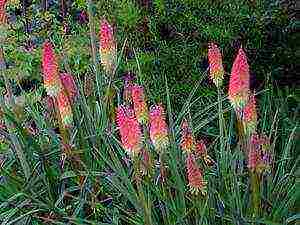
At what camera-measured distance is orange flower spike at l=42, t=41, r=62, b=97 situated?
2.54 metres

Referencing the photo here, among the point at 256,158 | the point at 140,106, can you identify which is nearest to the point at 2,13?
the point at 140,106

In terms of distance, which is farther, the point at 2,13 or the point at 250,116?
the point at 2,13

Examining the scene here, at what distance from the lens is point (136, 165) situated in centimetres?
233

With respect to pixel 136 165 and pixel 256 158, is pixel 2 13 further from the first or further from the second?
pixel 256 158

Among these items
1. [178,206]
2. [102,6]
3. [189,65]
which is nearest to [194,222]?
[178,206]

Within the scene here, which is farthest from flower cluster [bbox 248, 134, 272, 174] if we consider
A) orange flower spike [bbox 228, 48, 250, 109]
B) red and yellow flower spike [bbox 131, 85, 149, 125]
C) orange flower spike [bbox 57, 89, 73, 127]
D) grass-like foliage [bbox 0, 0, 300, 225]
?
orange flower spike [bbox 57, 89, 73, 127]

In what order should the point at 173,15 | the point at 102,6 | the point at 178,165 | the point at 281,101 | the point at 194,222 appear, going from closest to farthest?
the point at 194,222 → the point at 178,165 → the point at 281,101 → the point at 173,15 → the point at 102,6

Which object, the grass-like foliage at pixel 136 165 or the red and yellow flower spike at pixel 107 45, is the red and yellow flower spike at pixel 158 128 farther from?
the red and yellow flower spike at pixel 107 45

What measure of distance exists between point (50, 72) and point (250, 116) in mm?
→ 791

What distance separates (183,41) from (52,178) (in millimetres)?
1249

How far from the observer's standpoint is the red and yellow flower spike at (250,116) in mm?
2332

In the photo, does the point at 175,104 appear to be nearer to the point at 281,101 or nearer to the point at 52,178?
the point at 281,101

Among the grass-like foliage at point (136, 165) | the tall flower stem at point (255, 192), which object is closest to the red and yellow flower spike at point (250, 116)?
the grass-like foliage at point (136, 165)

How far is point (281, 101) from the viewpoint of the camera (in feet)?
11.2
